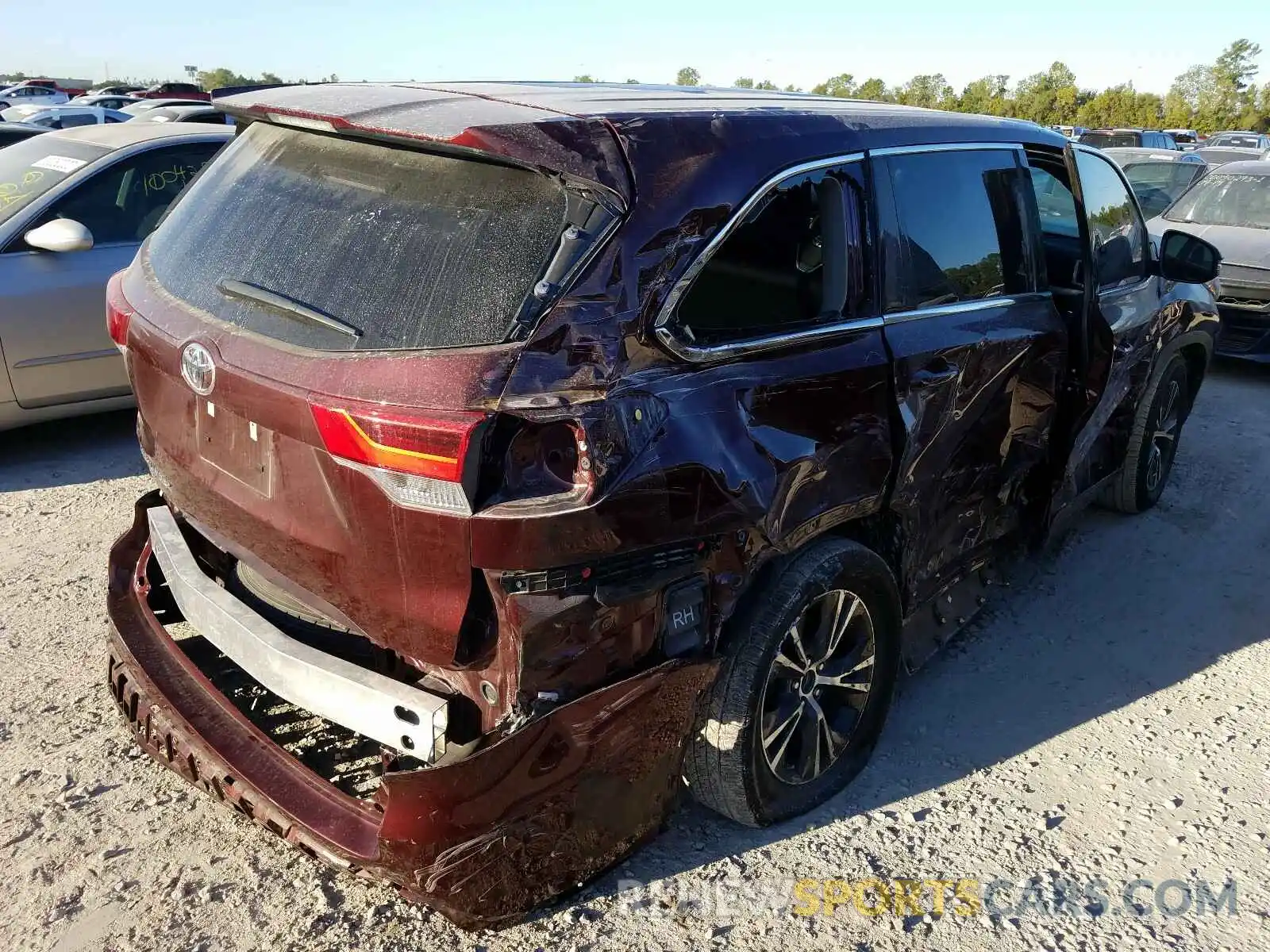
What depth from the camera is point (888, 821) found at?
9.52 ft

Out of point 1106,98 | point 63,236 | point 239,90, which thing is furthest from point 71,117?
point 1106,98

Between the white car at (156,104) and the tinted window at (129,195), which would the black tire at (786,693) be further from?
the white car at (156,104)

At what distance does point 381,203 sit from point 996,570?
274 cm

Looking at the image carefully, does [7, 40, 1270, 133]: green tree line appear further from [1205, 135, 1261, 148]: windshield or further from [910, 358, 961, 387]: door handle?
[910, 358, 961, 387]: door handle

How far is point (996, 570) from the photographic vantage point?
155 inches

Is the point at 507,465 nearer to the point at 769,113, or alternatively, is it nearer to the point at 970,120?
the point at 769,113

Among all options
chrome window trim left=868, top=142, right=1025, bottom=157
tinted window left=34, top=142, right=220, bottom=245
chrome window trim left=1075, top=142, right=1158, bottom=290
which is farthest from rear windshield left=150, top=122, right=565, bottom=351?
tinted window left=34, top=142, right=220, bottom=245

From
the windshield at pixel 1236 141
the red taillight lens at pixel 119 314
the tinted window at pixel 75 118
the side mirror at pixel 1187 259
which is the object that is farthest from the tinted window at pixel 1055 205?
the windshield at pixel 1236 141

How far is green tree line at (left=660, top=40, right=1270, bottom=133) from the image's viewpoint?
1864 inches

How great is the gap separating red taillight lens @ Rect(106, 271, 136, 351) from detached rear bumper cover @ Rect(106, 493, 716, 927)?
3.21 feet

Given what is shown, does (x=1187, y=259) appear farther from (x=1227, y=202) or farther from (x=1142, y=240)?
(x=1227, y=202)

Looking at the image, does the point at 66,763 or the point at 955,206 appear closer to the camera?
the point at 66,763

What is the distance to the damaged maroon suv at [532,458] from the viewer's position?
2072 mm

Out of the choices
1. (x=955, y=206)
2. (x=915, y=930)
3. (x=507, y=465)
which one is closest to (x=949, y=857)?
(x=915, y=930)
